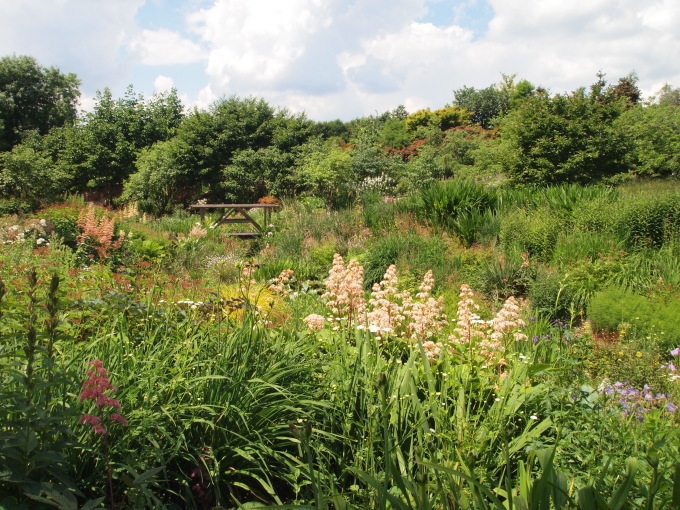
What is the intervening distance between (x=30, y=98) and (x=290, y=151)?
882 inches

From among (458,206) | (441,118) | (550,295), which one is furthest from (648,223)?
(441,118)

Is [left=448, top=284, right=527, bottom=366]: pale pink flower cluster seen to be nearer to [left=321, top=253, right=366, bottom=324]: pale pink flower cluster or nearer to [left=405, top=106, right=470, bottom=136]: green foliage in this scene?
[left=321, top=253, right=366, bottom=324]: pale pink flower cluster

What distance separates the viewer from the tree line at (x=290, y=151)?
46.3ft

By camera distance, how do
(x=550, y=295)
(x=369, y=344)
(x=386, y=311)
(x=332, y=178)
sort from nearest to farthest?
(x=369, y=344) < (x=386, y=311) < (x=550, y=295) < (x=332, y=178)

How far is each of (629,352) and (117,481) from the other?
12.5 feet

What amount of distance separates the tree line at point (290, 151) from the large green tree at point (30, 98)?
140 millimetres

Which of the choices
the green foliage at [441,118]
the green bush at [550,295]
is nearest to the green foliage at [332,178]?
the green bush at [550,295]

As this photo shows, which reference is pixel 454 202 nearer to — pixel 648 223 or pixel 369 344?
pixel 648 223

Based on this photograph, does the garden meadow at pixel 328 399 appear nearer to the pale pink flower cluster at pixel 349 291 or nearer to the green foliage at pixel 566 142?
the pale pink flower cluster at pixel 349 291

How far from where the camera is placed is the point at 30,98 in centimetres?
3170

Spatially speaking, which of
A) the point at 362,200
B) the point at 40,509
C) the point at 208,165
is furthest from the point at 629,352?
the point at 208,165

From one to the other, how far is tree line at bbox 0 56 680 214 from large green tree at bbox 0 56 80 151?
14 centimetres

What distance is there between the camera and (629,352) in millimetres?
4000

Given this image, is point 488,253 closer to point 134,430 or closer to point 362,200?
point 134,430
